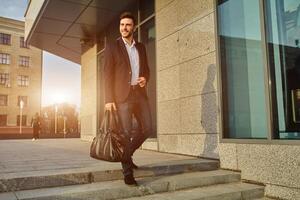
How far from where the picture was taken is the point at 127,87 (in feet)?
12.7

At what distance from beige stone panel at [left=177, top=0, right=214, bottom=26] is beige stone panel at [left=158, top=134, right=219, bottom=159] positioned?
2334 millimetres

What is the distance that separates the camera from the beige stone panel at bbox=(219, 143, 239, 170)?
16.4 feet

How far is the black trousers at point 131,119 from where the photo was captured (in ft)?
12.5

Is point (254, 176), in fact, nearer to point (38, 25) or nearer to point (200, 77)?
point (200, 77)

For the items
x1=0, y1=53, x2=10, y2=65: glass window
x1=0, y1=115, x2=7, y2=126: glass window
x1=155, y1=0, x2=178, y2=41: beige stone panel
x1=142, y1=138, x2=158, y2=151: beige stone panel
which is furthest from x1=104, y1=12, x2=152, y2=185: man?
x1=0, y1=53, x2=10, y2=65: glass window

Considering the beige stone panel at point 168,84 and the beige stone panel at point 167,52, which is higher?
the beige stone panel at point 167,52

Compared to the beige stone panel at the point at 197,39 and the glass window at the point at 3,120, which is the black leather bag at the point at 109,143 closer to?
the beige stone panel at the point at 197,39

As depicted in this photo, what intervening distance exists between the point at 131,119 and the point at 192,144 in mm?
2560

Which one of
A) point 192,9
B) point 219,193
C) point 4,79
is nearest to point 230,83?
point 192,9

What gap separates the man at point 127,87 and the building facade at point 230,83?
1.81 m

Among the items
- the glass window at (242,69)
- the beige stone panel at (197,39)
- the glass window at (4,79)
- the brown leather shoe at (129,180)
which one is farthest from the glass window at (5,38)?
the brown leather shoe at (129,180)

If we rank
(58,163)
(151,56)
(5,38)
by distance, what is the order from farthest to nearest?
(5,38)
(151,56)
(58,163)

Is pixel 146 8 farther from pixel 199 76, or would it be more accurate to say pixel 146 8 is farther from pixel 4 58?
pixel 4 58

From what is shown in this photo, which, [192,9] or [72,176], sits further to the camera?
[192,9]
